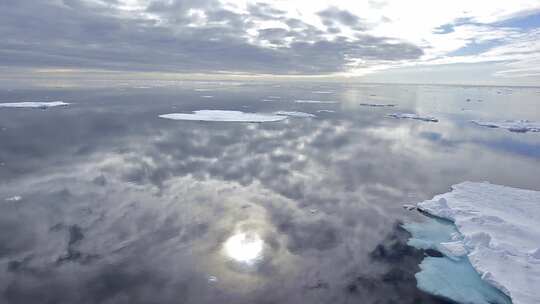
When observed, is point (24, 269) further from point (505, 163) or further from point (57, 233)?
point (505, 163)

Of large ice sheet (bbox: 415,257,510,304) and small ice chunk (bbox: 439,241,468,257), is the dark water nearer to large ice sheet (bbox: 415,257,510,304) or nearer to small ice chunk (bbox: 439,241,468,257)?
large ice sheet (bbox: 415,257,510,304)

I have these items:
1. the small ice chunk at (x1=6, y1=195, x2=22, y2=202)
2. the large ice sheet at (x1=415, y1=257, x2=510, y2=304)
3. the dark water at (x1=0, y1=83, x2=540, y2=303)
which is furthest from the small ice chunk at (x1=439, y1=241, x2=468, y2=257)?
the small ice chunk at (x1=6, y1=195, x2=22, y2=202)

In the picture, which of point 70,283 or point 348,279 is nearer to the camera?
point 70,283

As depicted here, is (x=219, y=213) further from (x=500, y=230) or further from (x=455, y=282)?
(x=500, y=230)

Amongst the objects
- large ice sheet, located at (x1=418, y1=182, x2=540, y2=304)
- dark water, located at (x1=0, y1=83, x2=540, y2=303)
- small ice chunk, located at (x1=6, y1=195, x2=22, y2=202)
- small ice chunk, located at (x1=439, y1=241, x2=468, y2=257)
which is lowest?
small ice chunk, located at (x1=6, y1=195, x2=22, y2=202)

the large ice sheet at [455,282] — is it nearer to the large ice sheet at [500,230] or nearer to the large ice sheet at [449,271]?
the large ice sheet at [449,271]

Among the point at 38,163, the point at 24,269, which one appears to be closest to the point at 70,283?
the point at 24,269
